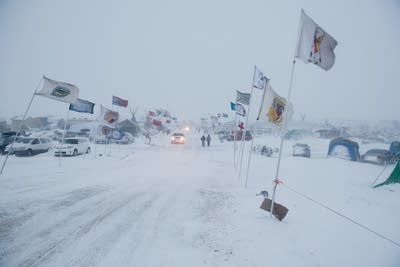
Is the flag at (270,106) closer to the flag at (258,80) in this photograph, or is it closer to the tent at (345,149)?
the flag at (258,80)

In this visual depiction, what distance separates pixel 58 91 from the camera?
1233cm

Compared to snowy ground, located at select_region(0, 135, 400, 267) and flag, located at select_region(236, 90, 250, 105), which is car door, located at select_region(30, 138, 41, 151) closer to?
snowy ground, located at select_region(0, 135, 400, 267)

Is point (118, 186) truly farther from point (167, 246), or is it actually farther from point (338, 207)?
point (338, 207)

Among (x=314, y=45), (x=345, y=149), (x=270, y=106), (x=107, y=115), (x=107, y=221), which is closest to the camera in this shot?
(x=107, y=221)

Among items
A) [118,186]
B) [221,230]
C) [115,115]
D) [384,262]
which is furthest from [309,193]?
[115,115]

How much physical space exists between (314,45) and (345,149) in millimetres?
24561

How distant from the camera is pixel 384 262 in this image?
5.00m

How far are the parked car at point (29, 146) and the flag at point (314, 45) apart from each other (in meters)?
22.5

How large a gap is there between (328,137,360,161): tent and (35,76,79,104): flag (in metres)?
28.7

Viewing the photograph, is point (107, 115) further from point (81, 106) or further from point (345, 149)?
point (345, 149)

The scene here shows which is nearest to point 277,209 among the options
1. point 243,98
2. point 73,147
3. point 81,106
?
point 243,98

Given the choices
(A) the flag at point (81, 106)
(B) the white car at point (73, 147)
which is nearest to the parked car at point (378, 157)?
(A) the flag at point (81, 106)

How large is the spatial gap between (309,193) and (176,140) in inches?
1145

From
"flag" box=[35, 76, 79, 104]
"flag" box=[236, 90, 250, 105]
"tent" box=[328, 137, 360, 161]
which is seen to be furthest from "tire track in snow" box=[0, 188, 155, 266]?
"tent" box=[328, 137, 360, 161]
